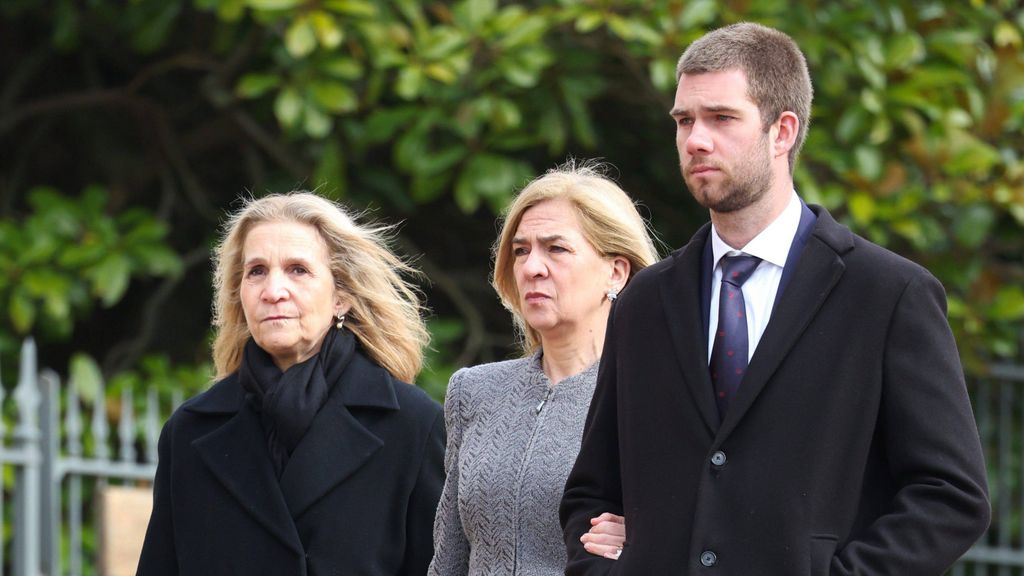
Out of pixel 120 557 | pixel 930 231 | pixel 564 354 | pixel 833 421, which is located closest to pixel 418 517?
pixel 564 354

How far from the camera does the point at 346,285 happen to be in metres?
3.71

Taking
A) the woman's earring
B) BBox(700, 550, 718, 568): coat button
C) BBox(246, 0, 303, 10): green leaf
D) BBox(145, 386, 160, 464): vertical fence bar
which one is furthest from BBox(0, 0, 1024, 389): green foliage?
BBox(700, 550, 718, 568): coat button

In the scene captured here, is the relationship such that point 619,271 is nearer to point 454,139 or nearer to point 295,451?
point 295,451

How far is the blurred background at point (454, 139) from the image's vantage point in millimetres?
5855

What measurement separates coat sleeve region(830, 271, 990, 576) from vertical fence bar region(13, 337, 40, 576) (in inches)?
153

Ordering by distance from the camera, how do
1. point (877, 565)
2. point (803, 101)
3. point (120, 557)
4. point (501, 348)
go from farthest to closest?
1. point (501, 348)
2. point (120, 557)
3. point (803, 101)
4. point (877, 565)

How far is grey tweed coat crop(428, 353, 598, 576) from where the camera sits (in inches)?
128

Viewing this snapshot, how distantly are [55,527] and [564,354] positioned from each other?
2.95m

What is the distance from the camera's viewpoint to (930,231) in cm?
621

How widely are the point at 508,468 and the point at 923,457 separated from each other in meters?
1.12

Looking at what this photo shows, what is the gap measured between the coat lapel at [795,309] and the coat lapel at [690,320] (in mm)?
56

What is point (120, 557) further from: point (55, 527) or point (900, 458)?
point (900, 458)

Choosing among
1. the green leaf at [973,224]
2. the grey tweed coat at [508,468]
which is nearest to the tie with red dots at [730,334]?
the grey tweed coat at [508,468]

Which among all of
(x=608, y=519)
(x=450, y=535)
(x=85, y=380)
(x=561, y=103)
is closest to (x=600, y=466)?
(x=608, y=519)
